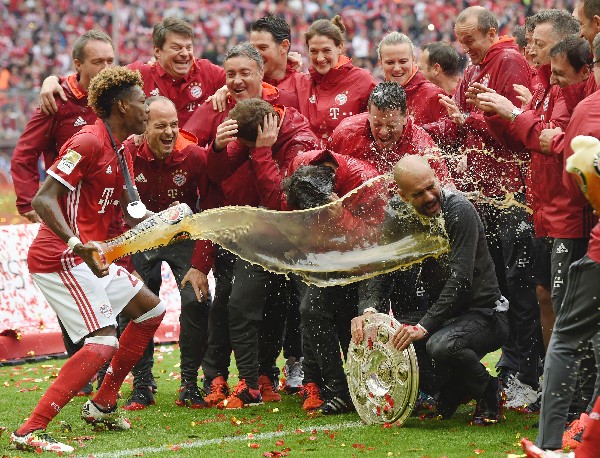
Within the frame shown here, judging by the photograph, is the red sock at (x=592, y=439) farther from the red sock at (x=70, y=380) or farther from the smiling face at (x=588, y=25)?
the red sock at (x=70, y=380)

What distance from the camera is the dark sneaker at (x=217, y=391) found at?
792cm

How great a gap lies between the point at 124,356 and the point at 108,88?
173 cm

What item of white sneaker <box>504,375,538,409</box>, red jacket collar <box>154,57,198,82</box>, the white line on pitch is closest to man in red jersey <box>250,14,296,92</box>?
red jacket collar <box>154,57,198,82</box>

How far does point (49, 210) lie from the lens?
6355 mm

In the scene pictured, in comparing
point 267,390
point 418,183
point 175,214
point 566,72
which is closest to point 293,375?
point 267,390

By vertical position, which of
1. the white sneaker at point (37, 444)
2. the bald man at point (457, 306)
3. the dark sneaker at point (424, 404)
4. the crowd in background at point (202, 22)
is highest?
the crowd in background at point (202, 22)

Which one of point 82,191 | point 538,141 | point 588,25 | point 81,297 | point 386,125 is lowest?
point 81,297

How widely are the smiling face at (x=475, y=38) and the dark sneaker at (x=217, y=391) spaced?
10.3 ft

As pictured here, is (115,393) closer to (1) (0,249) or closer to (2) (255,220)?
(2) (255,220)

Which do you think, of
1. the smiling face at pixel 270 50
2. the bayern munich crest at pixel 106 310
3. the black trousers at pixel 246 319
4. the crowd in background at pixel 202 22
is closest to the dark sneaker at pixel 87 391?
the black trousers at pixel 246 319

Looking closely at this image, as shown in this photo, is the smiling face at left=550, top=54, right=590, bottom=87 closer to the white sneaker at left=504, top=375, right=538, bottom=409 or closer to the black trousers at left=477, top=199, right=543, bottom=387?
the black trousers at left=477, top=199, right=543, bottom=387

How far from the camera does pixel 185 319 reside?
8.05 metres

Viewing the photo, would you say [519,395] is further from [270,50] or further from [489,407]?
[270,50]

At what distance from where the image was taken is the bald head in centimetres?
637
